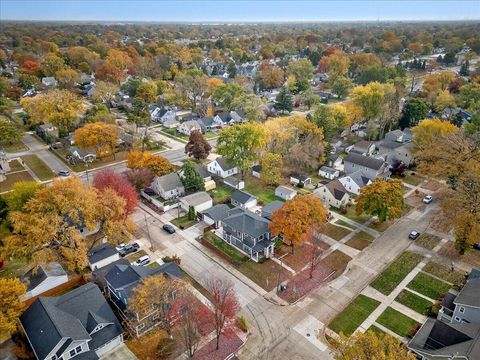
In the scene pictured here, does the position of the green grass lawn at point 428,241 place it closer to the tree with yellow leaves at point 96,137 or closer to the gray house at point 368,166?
the gray house at point 368,166

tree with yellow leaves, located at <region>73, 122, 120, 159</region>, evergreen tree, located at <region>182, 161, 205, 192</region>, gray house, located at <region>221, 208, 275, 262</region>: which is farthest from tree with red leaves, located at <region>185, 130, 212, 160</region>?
gray house, located at <region>221, 208, 275, 262</region>

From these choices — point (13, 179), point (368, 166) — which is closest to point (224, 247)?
point (368, 166)

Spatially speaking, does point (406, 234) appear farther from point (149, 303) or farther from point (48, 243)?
point (48, 243)

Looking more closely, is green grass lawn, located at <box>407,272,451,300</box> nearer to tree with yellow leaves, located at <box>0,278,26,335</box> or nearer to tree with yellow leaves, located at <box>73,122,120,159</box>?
tree with yellow leaves, located at <box>0,278,26,335</box>

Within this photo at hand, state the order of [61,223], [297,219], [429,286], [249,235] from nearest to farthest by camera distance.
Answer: [61,223]
[429,286]
[297,219]
[249,235]

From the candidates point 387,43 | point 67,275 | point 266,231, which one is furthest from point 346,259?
→ point 387,43

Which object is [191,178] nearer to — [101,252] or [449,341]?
[101,252]
